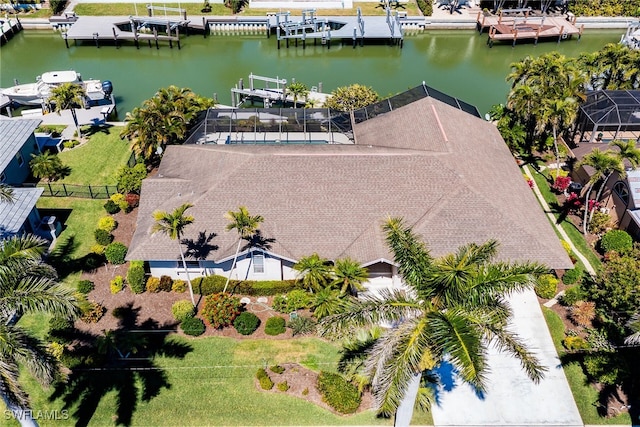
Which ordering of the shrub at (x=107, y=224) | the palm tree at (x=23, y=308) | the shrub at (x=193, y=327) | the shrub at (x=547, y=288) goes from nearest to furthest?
the palm tree at (x=23, y=308) < the shrub at (x=193, y=327) < the shrub at (x=547, y=288) < the shrub at (x=107, y=224)

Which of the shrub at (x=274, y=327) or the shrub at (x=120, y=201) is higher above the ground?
the shrub at (x=120, y=201)

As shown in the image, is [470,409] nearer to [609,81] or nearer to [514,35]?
[609,81]

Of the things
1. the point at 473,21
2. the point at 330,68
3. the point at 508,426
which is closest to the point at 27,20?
the point at 330,68

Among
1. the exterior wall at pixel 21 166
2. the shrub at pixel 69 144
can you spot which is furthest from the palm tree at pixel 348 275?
the shrub at pixel 69 144

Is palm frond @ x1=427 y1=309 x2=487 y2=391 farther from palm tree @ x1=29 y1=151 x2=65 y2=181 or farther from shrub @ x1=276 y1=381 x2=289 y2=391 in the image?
palm tree @ x1=29 y1=151 x2=65 y2=181

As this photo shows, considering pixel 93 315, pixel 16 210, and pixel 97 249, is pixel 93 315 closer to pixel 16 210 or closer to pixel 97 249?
pixel 97 249

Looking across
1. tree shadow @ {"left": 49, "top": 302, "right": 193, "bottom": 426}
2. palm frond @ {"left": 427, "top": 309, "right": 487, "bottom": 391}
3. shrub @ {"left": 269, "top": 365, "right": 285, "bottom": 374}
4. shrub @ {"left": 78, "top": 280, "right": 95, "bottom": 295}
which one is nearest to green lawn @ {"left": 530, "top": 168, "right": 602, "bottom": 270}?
palm frond @ {"left": 427, "top": 309, "right": 487, "bottom": 391}

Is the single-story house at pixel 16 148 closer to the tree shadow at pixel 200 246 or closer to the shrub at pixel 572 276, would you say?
the tree shadow at pixel 200 246
